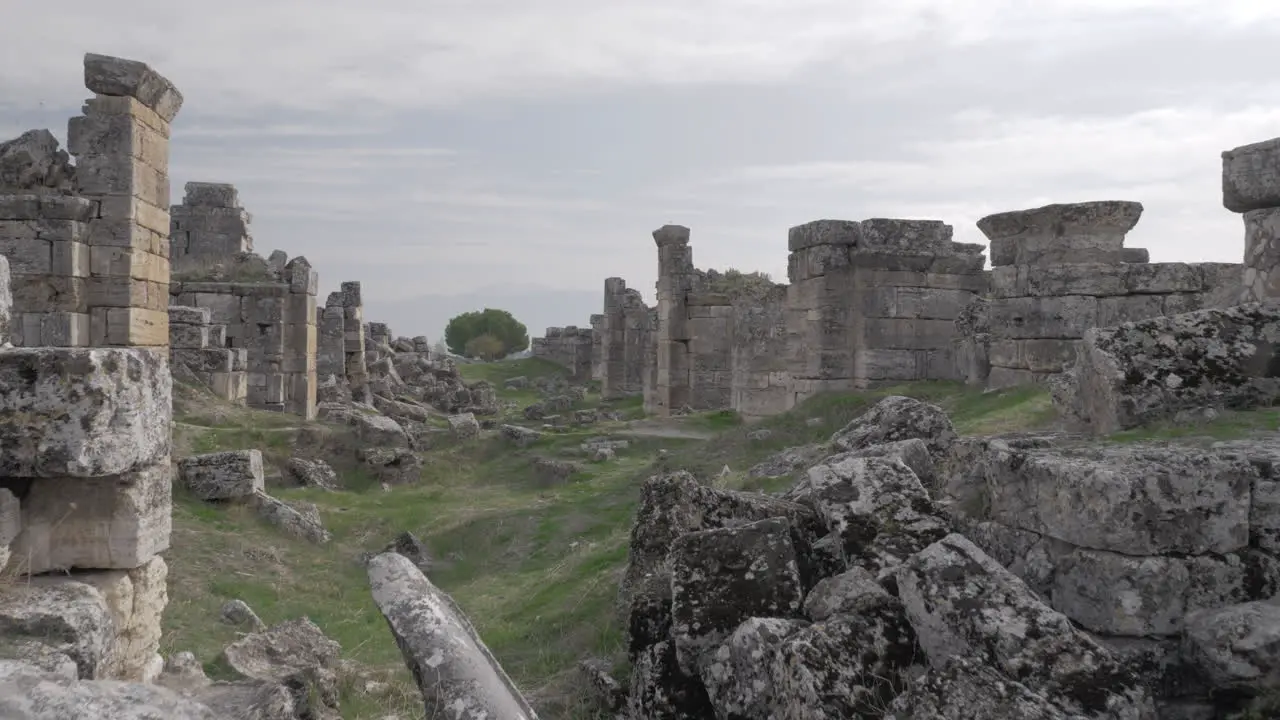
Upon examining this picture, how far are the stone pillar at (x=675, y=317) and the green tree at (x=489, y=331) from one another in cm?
3218

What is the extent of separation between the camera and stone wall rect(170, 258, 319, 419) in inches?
811

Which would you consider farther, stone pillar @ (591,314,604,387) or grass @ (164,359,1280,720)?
stone pillar @ (591,314,604,387)

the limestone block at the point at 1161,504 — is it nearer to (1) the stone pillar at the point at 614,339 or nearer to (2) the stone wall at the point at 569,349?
(1) the stone pillar at the point at 614,339

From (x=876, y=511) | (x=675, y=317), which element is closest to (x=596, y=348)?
(x=675, y=317)

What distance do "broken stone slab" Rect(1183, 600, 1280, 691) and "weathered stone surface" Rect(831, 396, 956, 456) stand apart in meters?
3.09

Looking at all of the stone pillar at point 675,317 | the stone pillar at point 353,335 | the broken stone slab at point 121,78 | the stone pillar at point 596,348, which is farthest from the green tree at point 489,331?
the broken stone slab at point 121,78

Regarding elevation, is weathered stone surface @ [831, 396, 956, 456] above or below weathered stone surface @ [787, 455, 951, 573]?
above

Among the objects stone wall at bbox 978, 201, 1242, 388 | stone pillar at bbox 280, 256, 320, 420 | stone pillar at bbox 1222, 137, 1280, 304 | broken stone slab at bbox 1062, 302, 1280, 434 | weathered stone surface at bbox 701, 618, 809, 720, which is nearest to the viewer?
weathered stone surface at bbox 701, 618, 809, 720

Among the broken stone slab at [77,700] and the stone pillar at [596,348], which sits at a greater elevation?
the stone pillar at [596,348]

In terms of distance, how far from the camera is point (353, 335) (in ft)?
88.2

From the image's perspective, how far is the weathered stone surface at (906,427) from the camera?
7.46m

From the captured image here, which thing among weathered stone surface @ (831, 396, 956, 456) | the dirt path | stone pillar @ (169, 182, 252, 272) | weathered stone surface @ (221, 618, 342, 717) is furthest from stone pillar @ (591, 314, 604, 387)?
weathered stone surface @ (221, 618, 342, 717)

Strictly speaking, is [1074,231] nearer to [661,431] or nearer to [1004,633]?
[661,431]

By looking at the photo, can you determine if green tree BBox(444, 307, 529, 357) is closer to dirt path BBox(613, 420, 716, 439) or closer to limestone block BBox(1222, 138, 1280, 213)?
dirt path BBox(613, 420, 716, 439)
